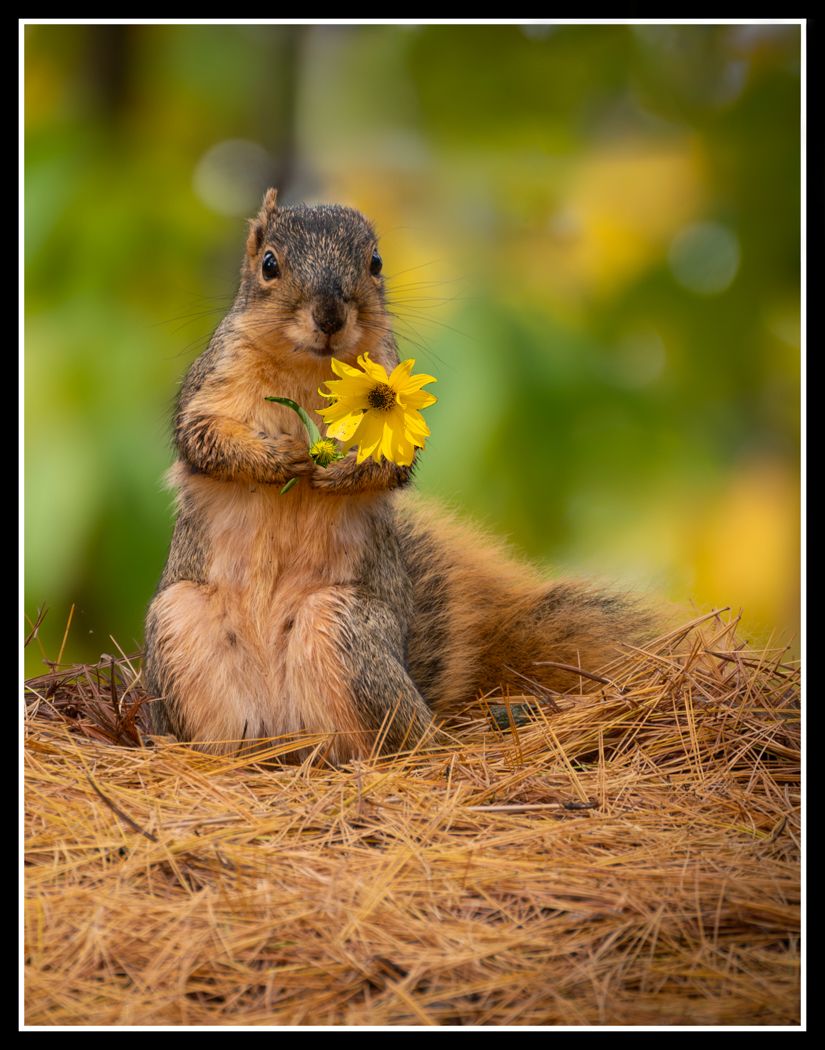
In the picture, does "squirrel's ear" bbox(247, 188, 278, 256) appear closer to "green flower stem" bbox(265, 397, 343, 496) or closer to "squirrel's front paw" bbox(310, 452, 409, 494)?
"green flower stem" bbox(265, 397, 343, 496)

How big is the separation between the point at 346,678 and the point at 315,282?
745mm

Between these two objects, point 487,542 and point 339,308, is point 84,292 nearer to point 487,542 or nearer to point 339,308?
point 339,308

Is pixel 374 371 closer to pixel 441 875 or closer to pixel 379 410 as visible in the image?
pixel 379 410

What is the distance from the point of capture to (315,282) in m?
2.08

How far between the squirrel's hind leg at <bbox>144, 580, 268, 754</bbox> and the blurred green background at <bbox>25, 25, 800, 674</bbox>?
0.31 m

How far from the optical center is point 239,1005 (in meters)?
1.32

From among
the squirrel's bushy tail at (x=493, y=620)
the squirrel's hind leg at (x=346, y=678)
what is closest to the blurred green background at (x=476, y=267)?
the squirrel's bushy tail at (x=493, y=620)

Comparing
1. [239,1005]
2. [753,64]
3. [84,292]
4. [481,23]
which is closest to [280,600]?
[84,292]

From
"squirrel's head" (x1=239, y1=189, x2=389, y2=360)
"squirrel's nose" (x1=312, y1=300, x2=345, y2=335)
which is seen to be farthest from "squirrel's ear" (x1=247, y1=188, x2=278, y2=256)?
"squirrel's nose" (x1=312, y1=300, x2=345, y2=335)

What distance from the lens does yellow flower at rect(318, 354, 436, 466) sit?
196 centimetres

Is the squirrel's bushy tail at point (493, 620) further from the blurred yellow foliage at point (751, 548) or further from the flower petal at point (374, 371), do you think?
the flower petal at point (374, 371)

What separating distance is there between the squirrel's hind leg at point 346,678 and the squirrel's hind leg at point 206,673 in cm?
9


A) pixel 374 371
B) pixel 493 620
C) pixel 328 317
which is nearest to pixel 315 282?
pixel 328 317

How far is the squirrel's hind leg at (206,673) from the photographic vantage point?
6.96 feet
